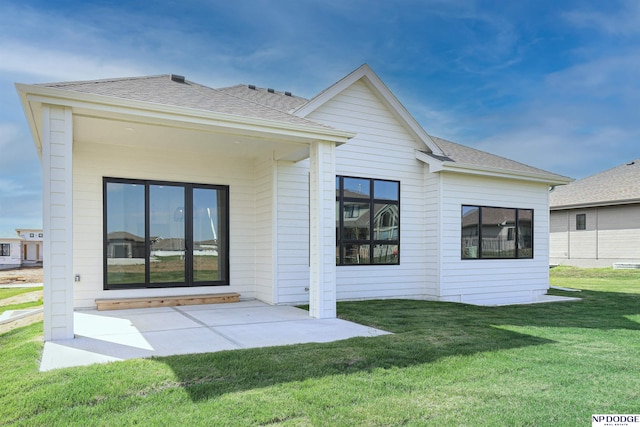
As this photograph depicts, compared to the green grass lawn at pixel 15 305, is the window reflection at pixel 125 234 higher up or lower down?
higher up

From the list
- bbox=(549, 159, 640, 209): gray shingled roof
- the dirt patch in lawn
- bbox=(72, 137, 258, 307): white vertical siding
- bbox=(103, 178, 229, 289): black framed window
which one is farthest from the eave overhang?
bbox=(549, 159, 640, 209): gray shingled roof

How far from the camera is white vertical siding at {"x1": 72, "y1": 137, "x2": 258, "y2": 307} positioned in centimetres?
742

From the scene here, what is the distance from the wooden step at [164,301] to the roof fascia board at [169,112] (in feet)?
11.4

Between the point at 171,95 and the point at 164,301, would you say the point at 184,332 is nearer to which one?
the point at 164,301

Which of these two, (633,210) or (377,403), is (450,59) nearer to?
(633,210)

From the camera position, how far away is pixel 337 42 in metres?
14.3

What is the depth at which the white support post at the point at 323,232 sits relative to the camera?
666 centimetres

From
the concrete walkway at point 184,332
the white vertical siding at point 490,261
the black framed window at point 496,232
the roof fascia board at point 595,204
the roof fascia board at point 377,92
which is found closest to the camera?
the concrete walkway at point 184,332

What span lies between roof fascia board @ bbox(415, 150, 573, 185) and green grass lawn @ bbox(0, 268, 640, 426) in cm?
470

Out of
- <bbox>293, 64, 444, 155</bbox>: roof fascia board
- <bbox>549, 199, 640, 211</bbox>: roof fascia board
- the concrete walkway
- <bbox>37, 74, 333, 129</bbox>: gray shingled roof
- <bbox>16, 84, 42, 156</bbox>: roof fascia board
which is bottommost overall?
the concrete walkway

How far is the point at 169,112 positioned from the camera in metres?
5.60

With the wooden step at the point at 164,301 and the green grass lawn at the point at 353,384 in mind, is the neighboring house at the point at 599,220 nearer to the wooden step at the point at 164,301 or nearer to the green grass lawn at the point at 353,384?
the green grass lawn at the point at 353,384

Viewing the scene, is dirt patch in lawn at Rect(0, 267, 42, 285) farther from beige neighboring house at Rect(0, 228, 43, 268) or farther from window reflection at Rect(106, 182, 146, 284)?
beige neighboring house at Rect(0, 228, 43, 268)

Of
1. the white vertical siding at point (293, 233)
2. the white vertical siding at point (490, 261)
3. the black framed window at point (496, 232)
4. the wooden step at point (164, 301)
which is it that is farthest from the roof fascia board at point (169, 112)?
the black framed window at point (496, 232)
